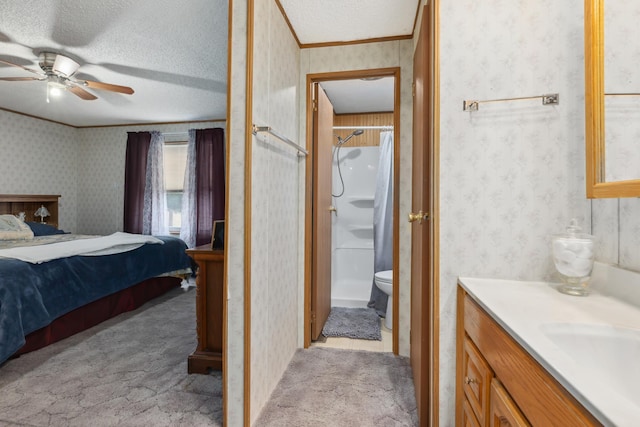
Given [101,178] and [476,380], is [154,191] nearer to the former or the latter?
[101,178]

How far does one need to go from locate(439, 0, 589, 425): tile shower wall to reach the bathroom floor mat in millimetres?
1468

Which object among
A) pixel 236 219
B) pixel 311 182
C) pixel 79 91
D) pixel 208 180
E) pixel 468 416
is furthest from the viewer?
pixel 208 180

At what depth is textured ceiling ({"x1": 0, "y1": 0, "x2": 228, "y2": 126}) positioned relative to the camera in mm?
2234

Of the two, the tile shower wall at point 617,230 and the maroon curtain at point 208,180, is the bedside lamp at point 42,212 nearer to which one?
the maroon curtain at point 208,180

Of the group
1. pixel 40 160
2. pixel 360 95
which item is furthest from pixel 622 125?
pixel 40 160

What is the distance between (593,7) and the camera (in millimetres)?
1087

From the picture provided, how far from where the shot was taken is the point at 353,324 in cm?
300

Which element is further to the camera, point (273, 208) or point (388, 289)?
point (388, 289)

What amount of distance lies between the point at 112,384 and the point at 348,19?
2767 mm

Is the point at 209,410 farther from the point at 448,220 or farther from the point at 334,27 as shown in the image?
the point at 334,27

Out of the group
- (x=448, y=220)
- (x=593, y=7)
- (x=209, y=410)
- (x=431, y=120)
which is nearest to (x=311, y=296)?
(x=209, y=410)

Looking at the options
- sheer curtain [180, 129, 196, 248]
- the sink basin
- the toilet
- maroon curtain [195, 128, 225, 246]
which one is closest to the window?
sheer curtain [180, 129, 196, 248]

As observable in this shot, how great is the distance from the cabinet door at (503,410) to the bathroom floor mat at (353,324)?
186cm

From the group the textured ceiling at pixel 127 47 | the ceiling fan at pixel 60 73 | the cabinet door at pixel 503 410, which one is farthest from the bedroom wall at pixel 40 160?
the cabinet door at pixel 503 410
